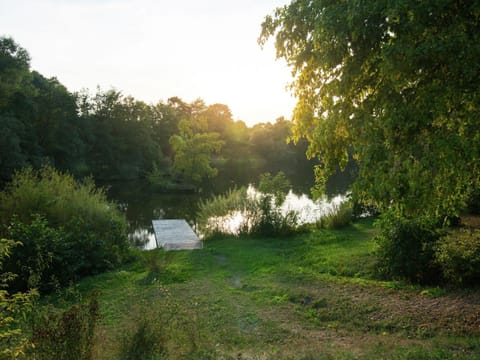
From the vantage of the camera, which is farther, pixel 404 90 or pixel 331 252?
pixel 331 252

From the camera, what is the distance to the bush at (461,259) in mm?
6105

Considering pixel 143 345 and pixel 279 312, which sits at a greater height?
pixel 143 345

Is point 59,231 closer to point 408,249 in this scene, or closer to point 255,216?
point 255,216

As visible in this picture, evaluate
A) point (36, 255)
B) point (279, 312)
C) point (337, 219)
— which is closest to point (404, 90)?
point (279, 312)

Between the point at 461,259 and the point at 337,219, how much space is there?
7.64 meters

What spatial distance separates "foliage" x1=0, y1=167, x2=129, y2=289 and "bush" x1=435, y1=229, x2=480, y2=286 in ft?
21.3

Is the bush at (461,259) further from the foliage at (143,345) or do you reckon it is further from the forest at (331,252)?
the foliage at (143,345)

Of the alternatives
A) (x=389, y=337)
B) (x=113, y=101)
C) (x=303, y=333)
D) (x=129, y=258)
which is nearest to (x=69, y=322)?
(x=303, y=333)

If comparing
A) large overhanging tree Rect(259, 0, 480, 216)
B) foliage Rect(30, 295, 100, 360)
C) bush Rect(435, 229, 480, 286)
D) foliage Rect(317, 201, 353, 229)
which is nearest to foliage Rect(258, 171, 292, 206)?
foliage Rect(317, 201, 353, 229)

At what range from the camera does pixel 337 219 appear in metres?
13.8

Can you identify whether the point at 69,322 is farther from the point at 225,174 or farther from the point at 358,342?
the point at 225,174

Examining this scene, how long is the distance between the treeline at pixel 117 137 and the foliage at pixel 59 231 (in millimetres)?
16876

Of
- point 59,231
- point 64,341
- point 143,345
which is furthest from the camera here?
point 59,231

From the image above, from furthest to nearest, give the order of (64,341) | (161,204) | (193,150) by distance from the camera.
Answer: (193,150), (161,204), (64,341)
